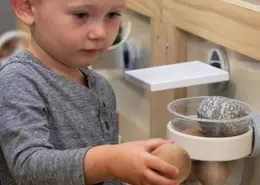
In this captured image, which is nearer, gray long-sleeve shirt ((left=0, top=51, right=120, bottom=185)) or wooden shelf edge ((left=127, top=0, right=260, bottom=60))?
gray long-sleeve shirt ((left=0, top=51, right=120, bottom=185))

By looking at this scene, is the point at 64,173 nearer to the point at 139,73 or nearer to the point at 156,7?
the point at 139,73

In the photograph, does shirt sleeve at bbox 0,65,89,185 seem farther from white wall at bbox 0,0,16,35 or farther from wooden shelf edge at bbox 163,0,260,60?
white wall at bbox 0,0,16,35

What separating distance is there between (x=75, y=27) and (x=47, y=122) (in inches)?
4.8

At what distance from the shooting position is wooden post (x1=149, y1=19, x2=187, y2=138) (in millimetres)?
948

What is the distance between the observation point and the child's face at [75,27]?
2.32ft

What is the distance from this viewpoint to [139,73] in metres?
0.87

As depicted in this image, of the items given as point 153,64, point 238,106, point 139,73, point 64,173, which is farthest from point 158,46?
point 64,173

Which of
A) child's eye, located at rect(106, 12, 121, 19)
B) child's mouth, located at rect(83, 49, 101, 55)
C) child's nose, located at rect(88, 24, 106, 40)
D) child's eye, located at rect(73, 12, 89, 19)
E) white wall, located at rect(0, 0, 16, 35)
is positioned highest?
child's eye, located at rect(73, 12, 89, 19)

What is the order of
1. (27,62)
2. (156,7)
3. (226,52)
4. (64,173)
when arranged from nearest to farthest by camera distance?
(64,173), (27,62), (226,52), (156,7)

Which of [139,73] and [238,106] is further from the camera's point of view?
[139,73]

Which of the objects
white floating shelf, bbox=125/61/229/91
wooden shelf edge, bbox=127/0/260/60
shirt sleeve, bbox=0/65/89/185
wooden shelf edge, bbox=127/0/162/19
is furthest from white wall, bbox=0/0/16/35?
shirt sleeve, bbox=0/65/89/185

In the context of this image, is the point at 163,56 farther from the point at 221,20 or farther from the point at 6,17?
the point at 6,17

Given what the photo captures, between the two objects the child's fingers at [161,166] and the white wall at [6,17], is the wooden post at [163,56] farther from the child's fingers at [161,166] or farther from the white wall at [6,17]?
the white wall at [6,17]

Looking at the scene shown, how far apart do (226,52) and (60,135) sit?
0.91 feet
